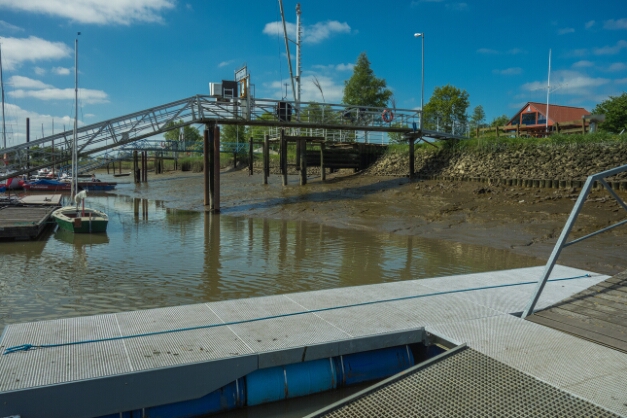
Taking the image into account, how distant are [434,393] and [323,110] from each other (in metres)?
22.7

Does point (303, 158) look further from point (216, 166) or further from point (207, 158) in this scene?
point (216, 166)

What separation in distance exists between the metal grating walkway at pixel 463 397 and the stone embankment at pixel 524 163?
1702cm

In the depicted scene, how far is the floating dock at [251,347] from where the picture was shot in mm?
4742

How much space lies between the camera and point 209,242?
16.7 metres

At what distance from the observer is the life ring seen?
2861cm

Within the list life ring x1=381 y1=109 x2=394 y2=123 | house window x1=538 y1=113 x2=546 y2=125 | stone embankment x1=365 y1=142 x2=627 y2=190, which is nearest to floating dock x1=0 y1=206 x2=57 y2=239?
life ring x1=381 y1=109 x2=394 y2=123

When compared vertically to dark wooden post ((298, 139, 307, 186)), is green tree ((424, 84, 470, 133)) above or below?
above

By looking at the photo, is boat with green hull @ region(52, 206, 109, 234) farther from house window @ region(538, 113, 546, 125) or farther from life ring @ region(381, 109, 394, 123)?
house window @ region(538, 113, 546, 125)

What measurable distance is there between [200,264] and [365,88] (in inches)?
1904

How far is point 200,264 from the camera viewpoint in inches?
520

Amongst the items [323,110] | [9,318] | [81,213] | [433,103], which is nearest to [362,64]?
[433,103]

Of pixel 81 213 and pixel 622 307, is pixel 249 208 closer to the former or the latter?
pixel 81 213

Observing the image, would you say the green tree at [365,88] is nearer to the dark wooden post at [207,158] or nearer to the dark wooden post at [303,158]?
the dark wooden post at [303,158]

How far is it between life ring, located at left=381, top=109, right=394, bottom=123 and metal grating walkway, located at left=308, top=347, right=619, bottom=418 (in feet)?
80.1
